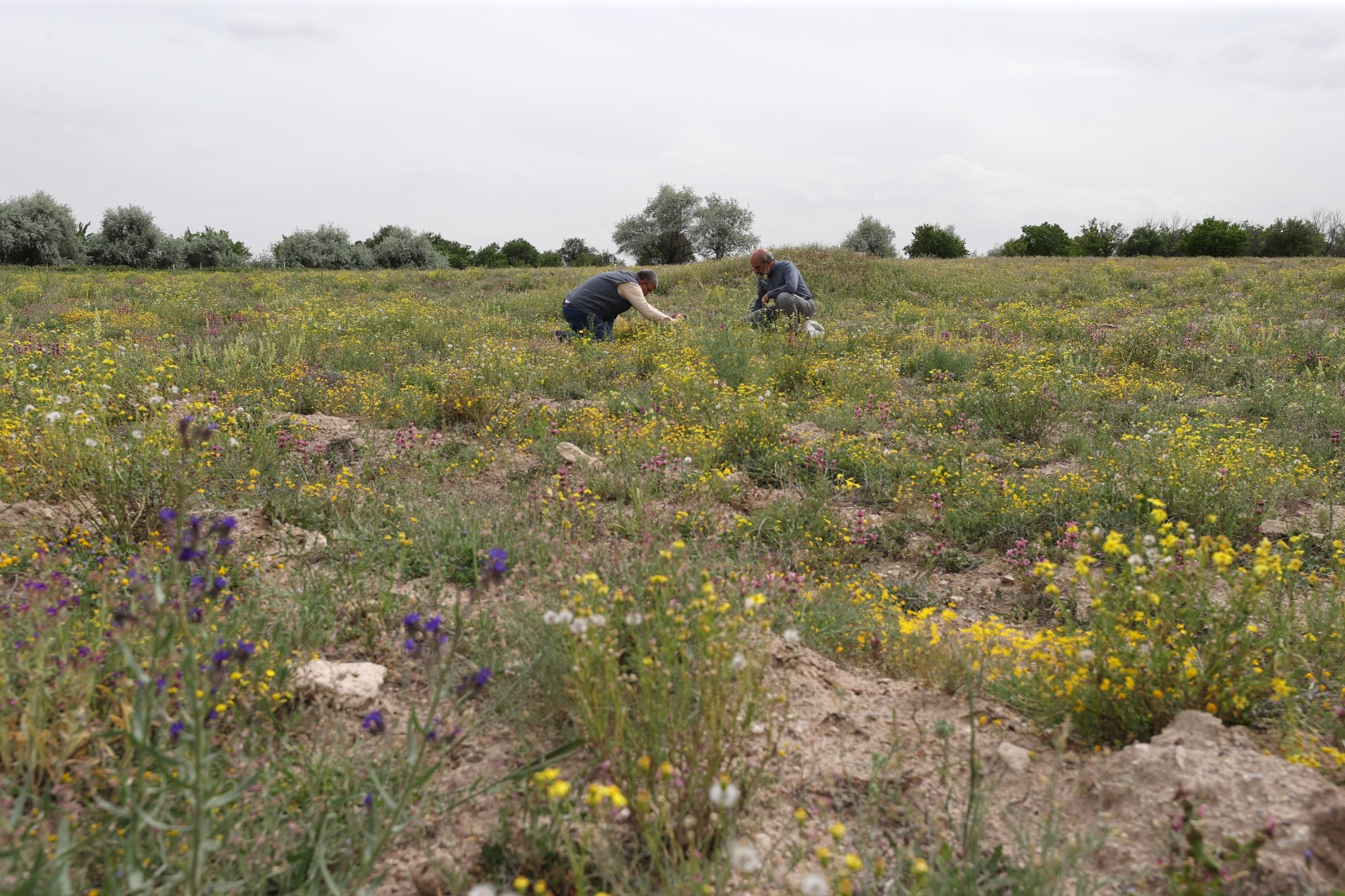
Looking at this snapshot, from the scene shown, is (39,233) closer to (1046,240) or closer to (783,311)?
(783,311)

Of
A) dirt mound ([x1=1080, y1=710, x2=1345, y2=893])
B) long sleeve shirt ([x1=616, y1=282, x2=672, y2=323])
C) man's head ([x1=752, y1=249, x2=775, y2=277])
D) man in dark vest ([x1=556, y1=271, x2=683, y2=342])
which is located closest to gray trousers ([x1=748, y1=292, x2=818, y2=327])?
man's head ([x1=752, y1=249, x2=775, y2=277])

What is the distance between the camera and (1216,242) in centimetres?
3741

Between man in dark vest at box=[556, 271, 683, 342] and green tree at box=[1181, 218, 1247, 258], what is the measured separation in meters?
39.0

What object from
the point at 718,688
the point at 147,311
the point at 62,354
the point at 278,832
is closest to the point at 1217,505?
the point at 718,688

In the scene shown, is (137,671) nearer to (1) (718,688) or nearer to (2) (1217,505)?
(1) (718,688)

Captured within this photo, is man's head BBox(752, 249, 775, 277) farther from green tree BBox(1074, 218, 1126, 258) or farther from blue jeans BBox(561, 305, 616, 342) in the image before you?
green tree BBox(1074, 218, 1126, 258)

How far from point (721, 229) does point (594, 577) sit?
1944 inches

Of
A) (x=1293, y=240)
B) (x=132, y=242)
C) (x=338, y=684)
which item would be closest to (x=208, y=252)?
(x=132, y=242)

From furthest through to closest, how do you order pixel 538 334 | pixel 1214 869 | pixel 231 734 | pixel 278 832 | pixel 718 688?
pixel 538 334, pixel 231 734, pixel 718 688, pixel 278 832, pixel 1214 869

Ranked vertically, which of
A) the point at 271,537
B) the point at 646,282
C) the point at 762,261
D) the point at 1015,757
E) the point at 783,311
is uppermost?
the point at 762,261

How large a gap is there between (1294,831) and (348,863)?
7.86 ft

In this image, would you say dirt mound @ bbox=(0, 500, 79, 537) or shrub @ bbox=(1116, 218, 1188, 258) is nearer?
dirt mound @ bbox=(0, 500, 79, 537)

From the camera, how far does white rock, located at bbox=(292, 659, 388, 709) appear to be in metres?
2.65

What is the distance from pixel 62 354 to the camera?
23.2 feet
